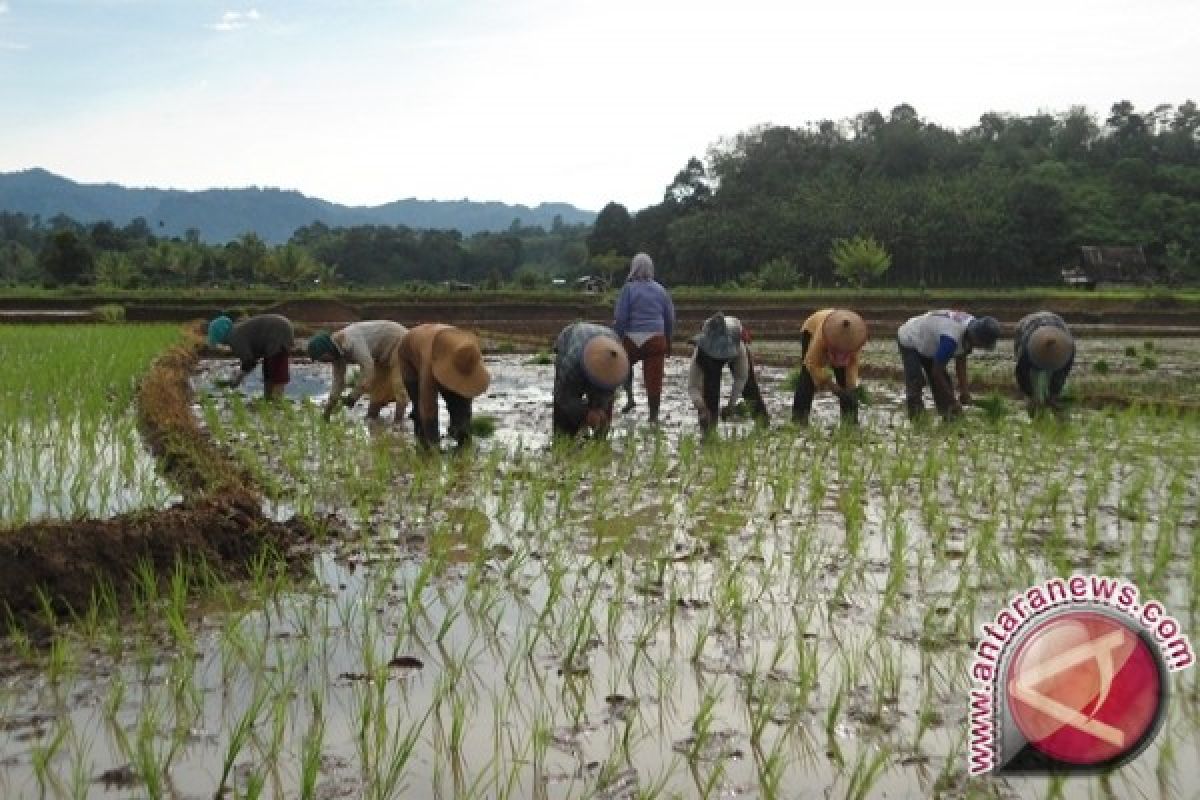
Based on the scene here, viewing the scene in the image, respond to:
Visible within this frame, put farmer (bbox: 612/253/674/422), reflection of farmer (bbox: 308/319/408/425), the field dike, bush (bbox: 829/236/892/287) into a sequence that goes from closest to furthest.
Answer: the field dike → reflection of farmer (bbox: 308/319/408/425) → farmer (bbox: 612/253/674/422) → bush (bbox: 829/236/892/287)

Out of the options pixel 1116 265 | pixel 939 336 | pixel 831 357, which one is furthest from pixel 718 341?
pixel 1116 265

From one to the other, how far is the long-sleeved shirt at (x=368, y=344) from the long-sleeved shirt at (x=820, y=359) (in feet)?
9.43

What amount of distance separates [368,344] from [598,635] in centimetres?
464

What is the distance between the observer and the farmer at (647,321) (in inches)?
305

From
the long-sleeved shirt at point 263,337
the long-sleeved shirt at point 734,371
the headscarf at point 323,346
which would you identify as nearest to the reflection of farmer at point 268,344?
the long-sleeved shirt at point 263,337

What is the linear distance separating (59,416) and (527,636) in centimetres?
469

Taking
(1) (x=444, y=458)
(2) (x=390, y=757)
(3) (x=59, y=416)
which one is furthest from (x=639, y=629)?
(3) (x=59, y=416)

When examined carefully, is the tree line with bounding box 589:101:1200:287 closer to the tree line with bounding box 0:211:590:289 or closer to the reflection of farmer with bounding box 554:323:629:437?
the tree line with bounding box 0:211:590:289

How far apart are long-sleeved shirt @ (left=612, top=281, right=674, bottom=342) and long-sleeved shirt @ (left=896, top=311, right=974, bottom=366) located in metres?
1.76

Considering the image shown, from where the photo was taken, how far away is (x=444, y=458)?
5809 mm

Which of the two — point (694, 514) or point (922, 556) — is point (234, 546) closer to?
point (694, 514)

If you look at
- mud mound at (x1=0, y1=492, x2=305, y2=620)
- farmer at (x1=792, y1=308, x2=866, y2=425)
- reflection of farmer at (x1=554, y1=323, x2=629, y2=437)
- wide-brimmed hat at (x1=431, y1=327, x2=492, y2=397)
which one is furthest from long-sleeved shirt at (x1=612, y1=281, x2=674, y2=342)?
mud mound at (x1=0, y1=492, x2=305, y2=620)

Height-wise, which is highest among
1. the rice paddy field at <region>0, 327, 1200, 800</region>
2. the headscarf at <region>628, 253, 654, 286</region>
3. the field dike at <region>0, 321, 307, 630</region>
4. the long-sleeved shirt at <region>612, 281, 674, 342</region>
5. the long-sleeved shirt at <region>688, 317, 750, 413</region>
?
the headscarf at <region>628, 253, 654, 286</region>

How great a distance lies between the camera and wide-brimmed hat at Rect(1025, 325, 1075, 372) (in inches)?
271
